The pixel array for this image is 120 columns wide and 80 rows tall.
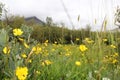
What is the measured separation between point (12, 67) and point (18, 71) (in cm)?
30

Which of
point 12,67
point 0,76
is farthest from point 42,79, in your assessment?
point 12,67

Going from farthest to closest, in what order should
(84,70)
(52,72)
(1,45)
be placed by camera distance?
(84,70), (52,72), (1,45)

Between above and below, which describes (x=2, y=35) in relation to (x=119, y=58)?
above

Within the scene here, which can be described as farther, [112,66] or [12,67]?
[112,66]

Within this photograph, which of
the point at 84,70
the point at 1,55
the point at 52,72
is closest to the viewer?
the point at 1,55

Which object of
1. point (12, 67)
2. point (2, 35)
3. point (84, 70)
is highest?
point (2, 35)

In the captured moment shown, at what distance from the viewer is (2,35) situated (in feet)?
4.93

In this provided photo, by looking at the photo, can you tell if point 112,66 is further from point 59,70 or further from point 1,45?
point 1,45

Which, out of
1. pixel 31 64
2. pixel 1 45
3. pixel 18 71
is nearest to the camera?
pixel 18 71

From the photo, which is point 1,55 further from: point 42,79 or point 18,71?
point 18,71

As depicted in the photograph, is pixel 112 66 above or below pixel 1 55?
below

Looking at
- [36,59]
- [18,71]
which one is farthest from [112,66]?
[18,71]

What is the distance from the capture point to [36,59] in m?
2.45

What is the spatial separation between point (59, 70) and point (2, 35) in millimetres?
1226
